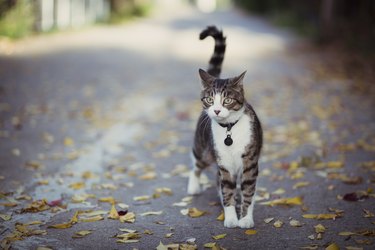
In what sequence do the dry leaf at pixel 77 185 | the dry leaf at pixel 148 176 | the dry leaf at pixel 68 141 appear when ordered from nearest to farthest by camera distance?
the dry leaf at pixel 77 185, the dry leaf at pixel 148 176, the dry leaf at pixel 68 141

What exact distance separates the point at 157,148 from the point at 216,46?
8.61 feet

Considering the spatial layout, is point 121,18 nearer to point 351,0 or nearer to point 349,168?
point 351,0

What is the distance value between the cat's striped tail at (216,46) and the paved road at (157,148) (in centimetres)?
137

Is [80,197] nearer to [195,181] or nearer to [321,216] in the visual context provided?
[195,181]

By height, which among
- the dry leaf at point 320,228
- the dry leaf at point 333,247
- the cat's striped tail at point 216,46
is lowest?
the dry leaf at point 333,247

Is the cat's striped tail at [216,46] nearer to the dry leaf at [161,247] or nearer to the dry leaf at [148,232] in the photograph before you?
the dry leaf at [148,232]

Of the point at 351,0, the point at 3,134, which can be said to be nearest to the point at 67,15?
the point at 351,0

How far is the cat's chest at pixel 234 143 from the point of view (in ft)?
13.3

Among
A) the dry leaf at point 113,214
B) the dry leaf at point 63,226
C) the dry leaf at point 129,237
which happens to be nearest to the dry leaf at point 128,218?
the dry leaf at point 113,214

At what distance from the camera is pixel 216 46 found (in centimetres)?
470

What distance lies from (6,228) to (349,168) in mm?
3944

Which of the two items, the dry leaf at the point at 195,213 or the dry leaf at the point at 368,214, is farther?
the dry leaf at the point at 195,213

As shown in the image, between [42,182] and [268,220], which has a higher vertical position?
[42,182]

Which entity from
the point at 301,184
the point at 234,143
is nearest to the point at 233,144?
the point at 234,143
